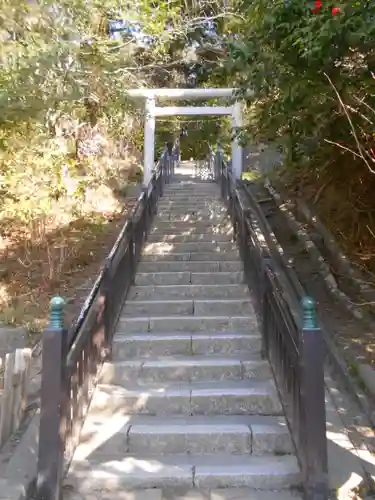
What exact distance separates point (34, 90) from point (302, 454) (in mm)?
4853

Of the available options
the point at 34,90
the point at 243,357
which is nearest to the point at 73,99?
the point at 34,90

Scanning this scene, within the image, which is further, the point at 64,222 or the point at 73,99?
the point at 64,222

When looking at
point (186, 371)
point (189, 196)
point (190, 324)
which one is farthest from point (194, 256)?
point (189, 196)

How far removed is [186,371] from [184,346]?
0.42m

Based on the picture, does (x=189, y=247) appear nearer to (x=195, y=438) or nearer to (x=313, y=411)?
(x=195, y=438)

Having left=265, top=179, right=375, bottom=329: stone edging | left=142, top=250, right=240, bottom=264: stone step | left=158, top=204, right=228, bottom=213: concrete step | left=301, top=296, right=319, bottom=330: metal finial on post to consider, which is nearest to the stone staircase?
left=142, top=250, right=240, bottom=264: stone step

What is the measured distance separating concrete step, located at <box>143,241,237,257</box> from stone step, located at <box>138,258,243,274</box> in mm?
527

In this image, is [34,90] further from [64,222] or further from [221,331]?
[64,222]

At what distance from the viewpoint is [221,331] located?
16.9ft

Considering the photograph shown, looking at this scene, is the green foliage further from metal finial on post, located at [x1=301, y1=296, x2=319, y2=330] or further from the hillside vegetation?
metal finial on post, located at [x1=301, y1=296, x2=319, y2=330]

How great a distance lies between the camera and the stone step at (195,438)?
11.7 ft

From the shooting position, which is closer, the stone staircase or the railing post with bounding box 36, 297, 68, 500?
the railing post with bounding box 36, 297, 68, 500

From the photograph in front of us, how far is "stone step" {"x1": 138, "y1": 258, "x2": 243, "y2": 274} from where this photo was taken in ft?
22.0

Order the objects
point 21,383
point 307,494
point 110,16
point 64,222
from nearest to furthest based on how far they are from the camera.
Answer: point 307,494, point 21,383, point 110,16, point 64,222
